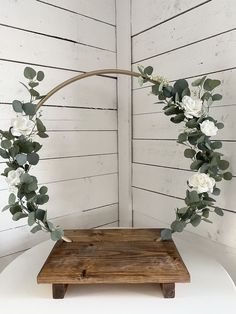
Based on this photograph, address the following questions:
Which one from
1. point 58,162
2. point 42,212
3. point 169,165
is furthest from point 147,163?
point 42,212

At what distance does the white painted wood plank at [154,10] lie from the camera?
0.95m

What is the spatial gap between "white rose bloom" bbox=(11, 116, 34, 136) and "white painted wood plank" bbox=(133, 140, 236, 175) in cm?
55

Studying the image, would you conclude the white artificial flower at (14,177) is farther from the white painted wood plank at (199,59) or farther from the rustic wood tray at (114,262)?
the white painted wood plank at (199,59)

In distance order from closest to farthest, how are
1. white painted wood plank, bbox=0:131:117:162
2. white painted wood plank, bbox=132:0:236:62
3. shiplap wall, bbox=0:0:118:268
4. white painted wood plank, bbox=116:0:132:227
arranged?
white painted wood plank, bbox=132:0:236:62
shiplap wall, bbox=0:0:118:268
white painted wood plank, bbox=0:131:117:162
white painted wood plank, bbox=116:0:132:227

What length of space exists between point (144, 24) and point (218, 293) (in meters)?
1.02

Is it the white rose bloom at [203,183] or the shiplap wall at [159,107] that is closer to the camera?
the white rose bloom at [203,183]

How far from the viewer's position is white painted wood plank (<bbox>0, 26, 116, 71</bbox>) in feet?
3.00

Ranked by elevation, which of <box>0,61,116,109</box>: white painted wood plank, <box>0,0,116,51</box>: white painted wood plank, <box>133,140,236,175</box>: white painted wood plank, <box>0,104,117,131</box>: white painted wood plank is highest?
<box>0,0,116,51</box>: white painted wood plank

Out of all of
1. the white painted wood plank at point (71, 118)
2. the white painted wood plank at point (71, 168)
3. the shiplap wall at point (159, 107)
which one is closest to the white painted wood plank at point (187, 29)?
the shiplap wall at point (159, 107)

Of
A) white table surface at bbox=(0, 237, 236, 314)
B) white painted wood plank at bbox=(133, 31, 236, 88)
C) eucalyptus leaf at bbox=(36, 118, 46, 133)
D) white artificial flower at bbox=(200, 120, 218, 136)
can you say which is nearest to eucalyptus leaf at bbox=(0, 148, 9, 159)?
eucalyptus leaf at bbox=(36, 118, 46, 133)

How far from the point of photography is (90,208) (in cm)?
118

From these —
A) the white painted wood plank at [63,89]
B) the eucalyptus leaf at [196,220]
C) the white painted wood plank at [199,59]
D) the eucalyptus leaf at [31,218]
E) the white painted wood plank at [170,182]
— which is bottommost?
the eucalyptus leaf at [196,220]

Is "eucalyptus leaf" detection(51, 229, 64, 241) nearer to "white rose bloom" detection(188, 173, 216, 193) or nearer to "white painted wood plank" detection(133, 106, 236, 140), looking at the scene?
"white rose bloom" detection(188, 173, 216, 193)

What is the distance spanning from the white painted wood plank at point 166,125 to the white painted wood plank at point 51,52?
0.31 m
